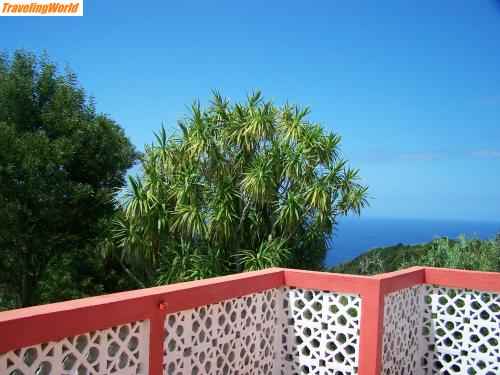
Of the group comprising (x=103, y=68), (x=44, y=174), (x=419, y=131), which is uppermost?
(x=419, y=131)

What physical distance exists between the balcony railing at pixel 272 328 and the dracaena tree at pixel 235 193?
3.08m

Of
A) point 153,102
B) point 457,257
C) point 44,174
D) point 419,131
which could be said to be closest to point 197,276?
point 44,174

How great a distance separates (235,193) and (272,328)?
3.94 metres

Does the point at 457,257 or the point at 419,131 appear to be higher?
the point at 419,131

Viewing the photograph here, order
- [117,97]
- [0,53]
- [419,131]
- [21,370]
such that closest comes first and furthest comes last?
1. [21,370]
2. [0,53]
3. [117,97]
4. [419,131]

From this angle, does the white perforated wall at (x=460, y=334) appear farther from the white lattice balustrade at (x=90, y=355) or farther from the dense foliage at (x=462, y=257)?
the white lattice balustrade at (x=90, y=355)

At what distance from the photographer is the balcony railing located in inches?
94.5

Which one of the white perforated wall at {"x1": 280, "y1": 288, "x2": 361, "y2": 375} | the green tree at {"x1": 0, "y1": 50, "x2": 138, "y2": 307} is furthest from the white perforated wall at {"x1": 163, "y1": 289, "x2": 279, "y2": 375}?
the green tree at {"x1": 0, "y1": 50, "x2": 138, "y2": 307}

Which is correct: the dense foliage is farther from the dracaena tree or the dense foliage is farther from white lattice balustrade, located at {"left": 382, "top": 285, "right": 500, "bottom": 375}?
white lattice balustrade, located at {"left": 382, "top": 285, "right": 500, "bottom": 375}

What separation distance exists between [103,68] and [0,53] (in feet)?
10.5

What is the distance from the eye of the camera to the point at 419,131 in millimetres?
20734

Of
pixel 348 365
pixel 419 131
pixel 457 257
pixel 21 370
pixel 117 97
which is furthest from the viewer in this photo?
pixel 419 131

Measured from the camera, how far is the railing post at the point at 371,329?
12.3 ft

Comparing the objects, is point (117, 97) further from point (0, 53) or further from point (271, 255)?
point (271, 255)
